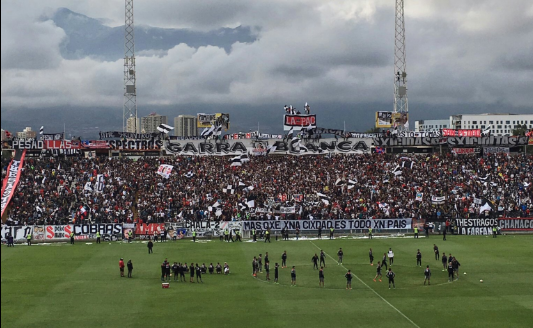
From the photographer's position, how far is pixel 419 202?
234 feet

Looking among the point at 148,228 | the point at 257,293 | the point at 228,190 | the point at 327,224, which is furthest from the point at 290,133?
the point at 257,293

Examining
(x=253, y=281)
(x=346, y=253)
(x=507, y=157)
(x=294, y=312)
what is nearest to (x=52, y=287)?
(x=253, y=281)

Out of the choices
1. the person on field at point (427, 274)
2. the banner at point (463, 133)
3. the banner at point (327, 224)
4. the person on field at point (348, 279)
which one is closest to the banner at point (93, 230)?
the banner at point (327, 224)

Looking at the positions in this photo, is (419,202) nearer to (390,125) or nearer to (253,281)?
(390,125)

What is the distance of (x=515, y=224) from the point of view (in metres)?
67.1

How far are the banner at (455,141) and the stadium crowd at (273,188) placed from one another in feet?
17.1

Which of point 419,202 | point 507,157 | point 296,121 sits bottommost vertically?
point 419,202

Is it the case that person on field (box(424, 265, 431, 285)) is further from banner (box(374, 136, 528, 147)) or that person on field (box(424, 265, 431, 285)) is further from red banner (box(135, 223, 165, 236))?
banner (box(374, 136, 528, 147))

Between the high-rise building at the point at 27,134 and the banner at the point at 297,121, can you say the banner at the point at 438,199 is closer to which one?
the banner at the point at 297,121

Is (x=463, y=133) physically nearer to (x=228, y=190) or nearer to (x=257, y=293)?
(x=228, y=190)

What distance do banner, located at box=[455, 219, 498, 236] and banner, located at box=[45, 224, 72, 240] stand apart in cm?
4166

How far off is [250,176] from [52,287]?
42.1 m

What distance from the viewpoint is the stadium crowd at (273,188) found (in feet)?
224

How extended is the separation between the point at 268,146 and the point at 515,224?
1379 inches
